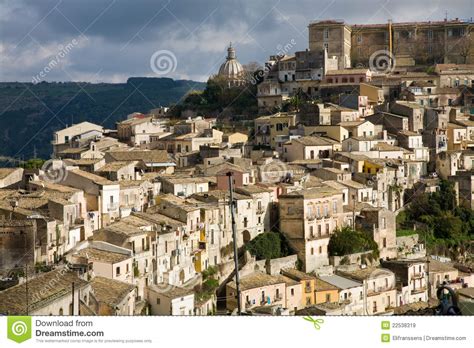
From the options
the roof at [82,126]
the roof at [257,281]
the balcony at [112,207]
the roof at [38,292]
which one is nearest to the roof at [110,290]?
the roof at [38,292]

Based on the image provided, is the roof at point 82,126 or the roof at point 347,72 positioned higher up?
the roof at point 347,72

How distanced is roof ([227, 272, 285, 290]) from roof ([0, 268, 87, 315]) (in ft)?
12.9

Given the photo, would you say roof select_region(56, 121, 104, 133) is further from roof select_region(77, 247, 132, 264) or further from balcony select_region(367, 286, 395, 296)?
roof select_region(77, 247, 132, 264)

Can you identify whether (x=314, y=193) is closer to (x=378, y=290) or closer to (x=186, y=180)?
(x=378, y=290)

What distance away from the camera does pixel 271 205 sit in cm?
1617

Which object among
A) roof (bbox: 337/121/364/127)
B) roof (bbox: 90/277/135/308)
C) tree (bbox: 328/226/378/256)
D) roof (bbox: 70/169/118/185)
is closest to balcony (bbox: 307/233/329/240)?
tree (bbox: 328/226/378/256)

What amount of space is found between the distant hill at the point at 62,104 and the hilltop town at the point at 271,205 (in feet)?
2.03

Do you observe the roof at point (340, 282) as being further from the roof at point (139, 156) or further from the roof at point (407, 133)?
the roof at point (407, 133)

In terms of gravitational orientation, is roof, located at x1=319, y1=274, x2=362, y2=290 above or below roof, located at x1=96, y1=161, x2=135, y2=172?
below

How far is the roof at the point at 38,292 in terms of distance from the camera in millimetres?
8648

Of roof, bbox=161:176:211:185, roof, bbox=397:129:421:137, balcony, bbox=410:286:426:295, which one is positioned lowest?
balcony, bbox=410:286:426:295

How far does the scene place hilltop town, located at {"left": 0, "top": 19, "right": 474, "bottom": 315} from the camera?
11.9m

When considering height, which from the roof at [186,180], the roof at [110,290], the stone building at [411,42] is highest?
the stone building at [411,42]
